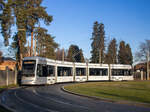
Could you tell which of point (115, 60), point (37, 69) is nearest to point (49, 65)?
point (37, 69)

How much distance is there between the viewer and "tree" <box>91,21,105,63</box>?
78125 millimetres

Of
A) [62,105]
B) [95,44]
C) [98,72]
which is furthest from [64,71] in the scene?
[95,44]

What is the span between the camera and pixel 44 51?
56.2 m

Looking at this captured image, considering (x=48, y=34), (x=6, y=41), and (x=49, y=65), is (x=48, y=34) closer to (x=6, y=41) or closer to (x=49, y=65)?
(x=6, y=41)

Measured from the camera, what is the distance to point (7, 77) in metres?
29.8

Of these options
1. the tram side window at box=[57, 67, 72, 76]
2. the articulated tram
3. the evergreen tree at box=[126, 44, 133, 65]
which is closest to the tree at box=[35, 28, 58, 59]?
the articulated tram

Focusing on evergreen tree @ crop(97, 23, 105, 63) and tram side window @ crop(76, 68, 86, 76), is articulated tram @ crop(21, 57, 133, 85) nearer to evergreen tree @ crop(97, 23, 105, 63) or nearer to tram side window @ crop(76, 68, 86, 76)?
tram side window @ crop(76, 68, 86, 76)

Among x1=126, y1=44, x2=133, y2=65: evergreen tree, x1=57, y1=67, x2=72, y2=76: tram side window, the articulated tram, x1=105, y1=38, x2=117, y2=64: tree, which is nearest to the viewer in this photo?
the articulated tram

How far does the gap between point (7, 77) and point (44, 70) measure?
16.7ft

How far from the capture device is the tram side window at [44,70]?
28.1 meters

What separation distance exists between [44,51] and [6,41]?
20.1m

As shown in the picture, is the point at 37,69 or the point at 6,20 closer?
the point at 37,69

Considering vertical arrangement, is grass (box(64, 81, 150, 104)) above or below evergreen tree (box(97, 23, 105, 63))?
below

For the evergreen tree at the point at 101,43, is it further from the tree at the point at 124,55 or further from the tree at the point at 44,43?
the tree at the point at 44,43
